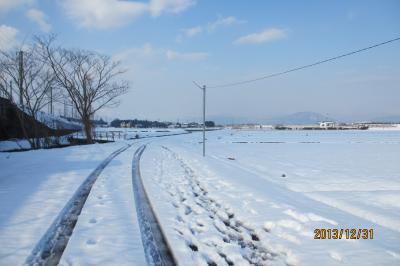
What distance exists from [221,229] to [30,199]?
546 cm

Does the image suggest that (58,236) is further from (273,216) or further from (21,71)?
(21,71)

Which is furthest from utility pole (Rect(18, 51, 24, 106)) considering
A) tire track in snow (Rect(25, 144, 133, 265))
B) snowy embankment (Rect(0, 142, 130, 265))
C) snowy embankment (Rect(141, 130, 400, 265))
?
tire track in snow (Rect(25, 144, 133, 265))

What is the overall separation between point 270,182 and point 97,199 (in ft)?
22.1

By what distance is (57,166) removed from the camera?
46.6 feet

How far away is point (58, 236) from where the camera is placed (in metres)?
Result: 5.40

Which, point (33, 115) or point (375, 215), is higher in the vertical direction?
point (33, 115)

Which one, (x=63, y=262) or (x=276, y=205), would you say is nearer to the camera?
(x=63, y=262)

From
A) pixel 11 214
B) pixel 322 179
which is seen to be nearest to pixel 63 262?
pixel 11 214

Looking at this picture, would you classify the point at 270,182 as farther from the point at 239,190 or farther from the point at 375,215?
the point at 375,215

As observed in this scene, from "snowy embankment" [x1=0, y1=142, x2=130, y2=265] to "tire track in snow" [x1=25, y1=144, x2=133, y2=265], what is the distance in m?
0.10
